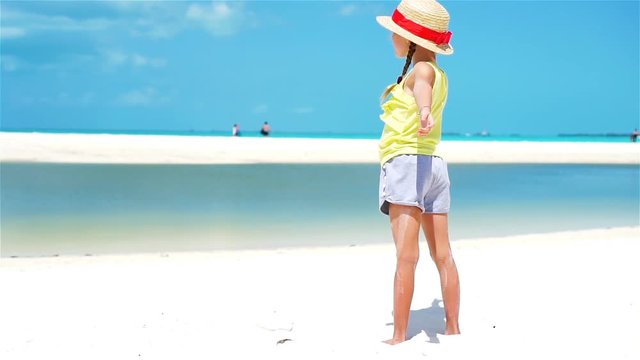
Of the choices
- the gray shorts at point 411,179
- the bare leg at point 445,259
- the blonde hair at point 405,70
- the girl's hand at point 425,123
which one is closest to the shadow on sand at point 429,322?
the bare leg at point 445,259

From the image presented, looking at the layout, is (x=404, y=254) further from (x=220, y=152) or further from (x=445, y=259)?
(x=220, y=152)

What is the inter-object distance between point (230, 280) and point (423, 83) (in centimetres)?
247

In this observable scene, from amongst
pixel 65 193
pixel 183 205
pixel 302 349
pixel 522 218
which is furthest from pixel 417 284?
pixel 65 193

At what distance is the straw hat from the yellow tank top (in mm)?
108

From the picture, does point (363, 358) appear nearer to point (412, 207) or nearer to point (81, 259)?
point (412, 207)

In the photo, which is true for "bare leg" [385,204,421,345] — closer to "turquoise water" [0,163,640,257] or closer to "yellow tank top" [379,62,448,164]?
"yellow tank top" [379,62,448,164]

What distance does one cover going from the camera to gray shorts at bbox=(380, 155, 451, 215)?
3.33 m

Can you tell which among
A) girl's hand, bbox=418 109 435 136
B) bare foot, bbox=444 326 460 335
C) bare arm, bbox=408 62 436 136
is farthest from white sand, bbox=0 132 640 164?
girl's hand, bbox=418 109 435 136

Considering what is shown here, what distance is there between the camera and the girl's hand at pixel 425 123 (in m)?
3.10

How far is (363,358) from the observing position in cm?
334

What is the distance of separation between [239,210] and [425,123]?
784 centimetres

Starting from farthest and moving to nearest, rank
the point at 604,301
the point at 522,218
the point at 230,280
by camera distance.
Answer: the point at 522,218, the point at 230,280, the point at 604,301

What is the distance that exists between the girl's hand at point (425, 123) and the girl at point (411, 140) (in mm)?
105

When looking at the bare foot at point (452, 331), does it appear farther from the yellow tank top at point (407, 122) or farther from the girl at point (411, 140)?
the yellow tank top at point (407, 122)
